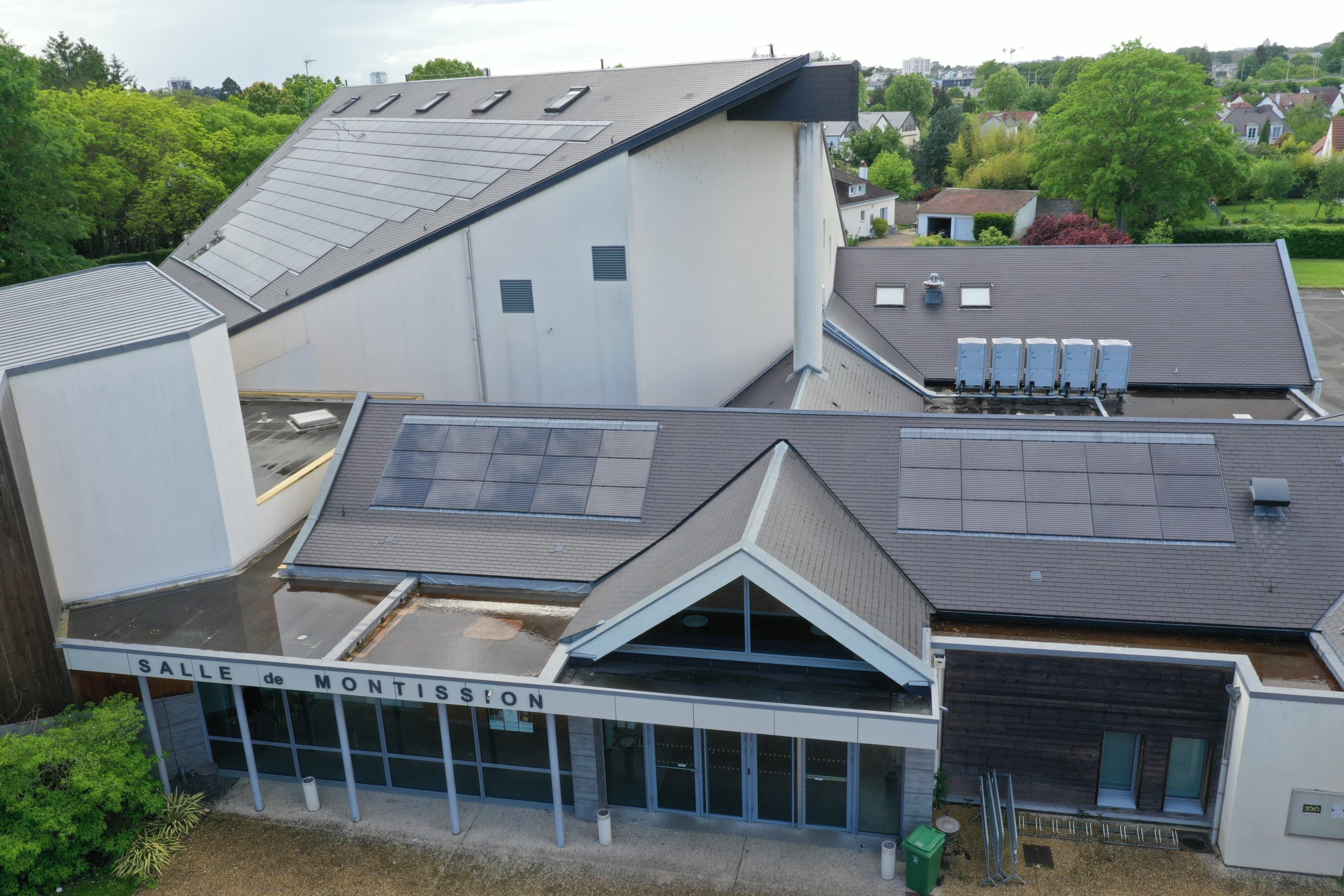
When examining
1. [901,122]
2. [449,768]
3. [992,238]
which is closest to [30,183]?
[449,768]

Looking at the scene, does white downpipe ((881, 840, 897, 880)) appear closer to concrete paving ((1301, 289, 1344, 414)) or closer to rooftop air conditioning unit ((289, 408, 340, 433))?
rooftop air conditioning unit ((289, 408, 340, 433))

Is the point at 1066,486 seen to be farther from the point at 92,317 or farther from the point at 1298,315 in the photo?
the point at 92,317

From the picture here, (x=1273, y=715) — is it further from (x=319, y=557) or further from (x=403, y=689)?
(x=319, y=557)

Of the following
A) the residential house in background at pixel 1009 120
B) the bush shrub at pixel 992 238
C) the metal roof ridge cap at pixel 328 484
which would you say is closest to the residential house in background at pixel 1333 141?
the residential house in background at pixel 1009 120

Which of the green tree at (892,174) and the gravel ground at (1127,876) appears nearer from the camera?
the gravel ground at (1127,876)

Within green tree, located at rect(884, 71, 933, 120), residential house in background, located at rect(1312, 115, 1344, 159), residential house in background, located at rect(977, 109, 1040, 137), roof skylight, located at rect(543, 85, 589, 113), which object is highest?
green tree, located at rect(884, 71, 933, 120)

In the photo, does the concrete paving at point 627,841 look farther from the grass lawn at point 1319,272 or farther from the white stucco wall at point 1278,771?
the grass lawn at point 1319,272

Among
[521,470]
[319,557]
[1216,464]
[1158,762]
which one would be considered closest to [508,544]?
[521,470]

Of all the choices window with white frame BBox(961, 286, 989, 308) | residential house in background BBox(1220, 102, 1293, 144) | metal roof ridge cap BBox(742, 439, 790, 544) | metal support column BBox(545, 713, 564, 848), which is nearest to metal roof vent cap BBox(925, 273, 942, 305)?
window with white frame BBox(961, 286, 989, 308)
